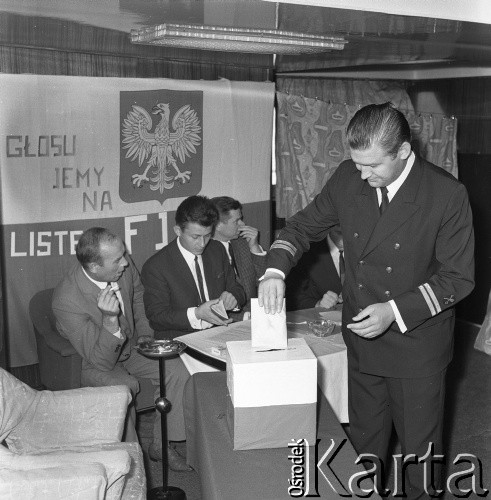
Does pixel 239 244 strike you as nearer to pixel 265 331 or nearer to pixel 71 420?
pixel 71 420

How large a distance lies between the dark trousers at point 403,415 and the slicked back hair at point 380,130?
2.81ft

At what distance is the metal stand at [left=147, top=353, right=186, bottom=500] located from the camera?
3.35 metres

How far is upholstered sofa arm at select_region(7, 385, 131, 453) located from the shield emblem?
74.7 inches

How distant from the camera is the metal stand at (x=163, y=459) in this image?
132 inches

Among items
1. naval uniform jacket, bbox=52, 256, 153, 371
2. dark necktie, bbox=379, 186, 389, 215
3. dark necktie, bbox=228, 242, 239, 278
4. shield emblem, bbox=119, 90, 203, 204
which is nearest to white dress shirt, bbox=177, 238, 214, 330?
naval uniform jacket, bbox=52, 256, 153, 371

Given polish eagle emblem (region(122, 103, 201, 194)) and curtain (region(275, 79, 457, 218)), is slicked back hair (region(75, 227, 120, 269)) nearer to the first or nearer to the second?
polish eagle emblem (region(122, 103, 201, 194))

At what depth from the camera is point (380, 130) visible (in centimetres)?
258

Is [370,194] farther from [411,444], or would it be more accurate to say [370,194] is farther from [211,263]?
[211,263]

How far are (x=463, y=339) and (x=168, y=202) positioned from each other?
262 centimetres

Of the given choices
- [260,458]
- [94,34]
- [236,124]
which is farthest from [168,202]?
[260,458]

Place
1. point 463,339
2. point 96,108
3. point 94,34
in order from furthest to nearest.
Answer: point 463,339, point 96,108, point 94,34

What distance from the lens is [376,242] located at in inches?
110

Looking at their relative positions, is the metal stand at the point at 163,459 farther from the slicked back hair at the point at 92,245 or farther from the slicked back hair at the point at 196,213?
the slicked back hair at the point at 196,213

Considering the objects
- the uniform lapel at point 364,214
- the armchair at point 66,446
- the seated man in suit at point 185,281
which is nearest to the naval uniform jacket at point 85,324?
the seated man in suit at point 185,281
